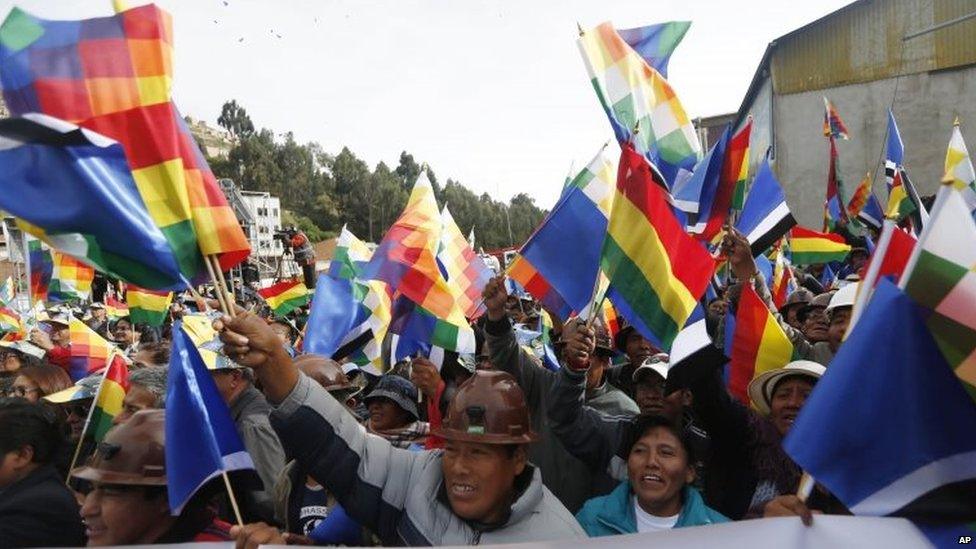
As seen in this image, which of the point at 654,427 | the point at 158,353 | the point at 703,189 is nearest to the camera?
the point at 654,427

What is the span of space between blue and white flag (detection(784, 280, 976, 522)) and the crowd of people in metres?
0.25

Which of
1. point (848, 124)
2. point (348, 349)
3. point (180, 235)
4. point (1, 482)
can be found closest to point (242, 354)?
point (180, 235)

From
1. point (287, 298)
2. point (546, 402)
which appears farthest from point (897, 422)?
point (287, 298)

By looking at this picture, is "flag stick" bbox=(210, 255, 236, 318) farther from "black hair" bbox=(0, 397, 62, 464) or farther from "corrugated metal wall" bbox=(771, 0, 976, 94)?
"corrugated metal wall" bbox=(771, 0, 976, 94)

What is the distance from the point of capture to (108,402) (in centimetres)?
466


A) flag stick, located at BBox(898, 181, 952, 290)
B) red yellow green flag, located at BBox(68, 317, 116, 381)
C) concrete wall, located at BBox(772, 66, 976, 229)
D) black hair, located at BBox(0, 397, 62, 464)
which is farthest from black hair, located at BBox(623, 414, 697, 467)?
Result: concrete wall, located at BBox(772, 66, 976, 229)

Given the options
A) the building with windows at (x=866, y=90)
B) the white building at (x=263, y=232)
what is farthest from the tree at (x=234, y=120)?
the building with windows at (x=866, y=90)

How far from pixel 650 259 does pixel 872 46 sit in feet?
79.7

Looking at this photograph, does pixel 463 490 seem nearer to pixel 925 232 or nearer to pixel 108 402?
pixel 925 232

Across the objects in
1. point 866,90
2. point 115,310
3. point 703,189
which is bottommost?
point 115,310

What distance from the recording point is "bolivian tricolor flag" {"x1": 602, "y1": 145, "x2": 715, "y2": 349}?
3992 mm

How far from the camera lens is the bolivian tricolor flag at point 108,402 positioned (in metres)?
4.61

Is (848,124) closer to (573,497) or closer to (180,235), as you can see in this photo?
(573,497)

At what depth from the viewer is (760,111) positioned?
27078 mm
